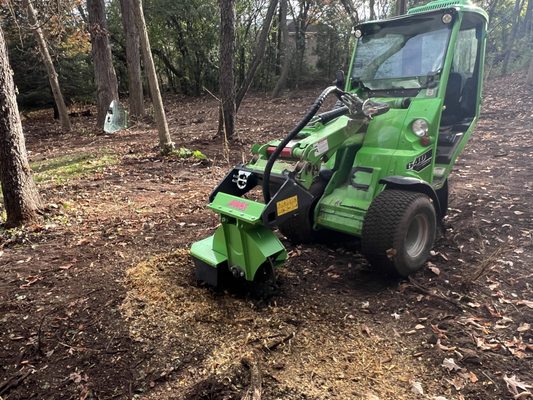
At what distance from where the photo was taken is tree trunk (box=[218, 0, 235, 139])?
9.27 m

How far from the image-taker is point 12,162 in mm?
5008

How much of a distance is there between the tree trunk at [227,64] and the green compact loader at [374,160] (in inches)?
192

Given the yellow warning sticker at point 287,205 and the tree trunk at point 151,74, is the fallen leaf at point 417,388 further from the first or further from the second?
the tree trunk at point 151,74

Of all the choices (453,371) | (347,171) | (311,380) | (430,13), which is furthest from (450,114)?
(311,380)

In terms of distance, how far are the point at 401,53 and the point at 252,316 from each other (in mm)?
3395

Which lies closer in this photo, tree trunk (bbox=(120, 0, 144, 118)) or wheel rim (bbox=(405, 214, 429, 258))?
wheel rim (bbox=(405, 214, 429, 258))

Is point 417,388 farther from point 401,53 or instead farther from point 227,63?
point 227,63

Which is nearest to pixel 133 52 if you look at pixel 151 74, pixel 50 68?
pixel 50 68

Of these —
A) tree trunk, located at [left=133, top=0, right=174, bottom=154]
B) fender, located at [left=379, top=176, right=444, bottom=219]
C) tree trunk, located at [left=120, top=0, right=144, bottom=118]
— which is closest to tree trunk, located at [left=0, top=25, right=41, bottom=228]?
tree trunk, located at [left=133, top=0, right=174, bottom=154]

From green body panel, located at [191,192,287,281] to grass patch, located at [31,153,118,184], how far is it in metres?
5.05

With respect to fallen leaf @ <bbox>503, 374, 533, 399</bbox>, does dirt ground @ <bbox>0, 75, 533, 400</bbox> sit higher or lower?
higher

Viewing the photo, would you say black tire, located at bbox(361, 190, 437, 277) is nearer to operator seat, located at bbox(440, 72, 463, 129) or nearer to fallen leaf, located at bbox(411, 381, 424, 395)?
fallen leaf, located at bbox(411, 381, 424, 395)

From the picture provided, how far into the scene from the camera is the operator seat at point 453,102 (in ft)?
17.5

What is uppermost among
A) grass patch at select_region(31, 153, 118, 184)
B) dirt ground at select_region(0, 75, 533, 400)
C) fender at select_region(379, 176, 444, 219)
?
fender at select_region(379, 176, 444, 219)
